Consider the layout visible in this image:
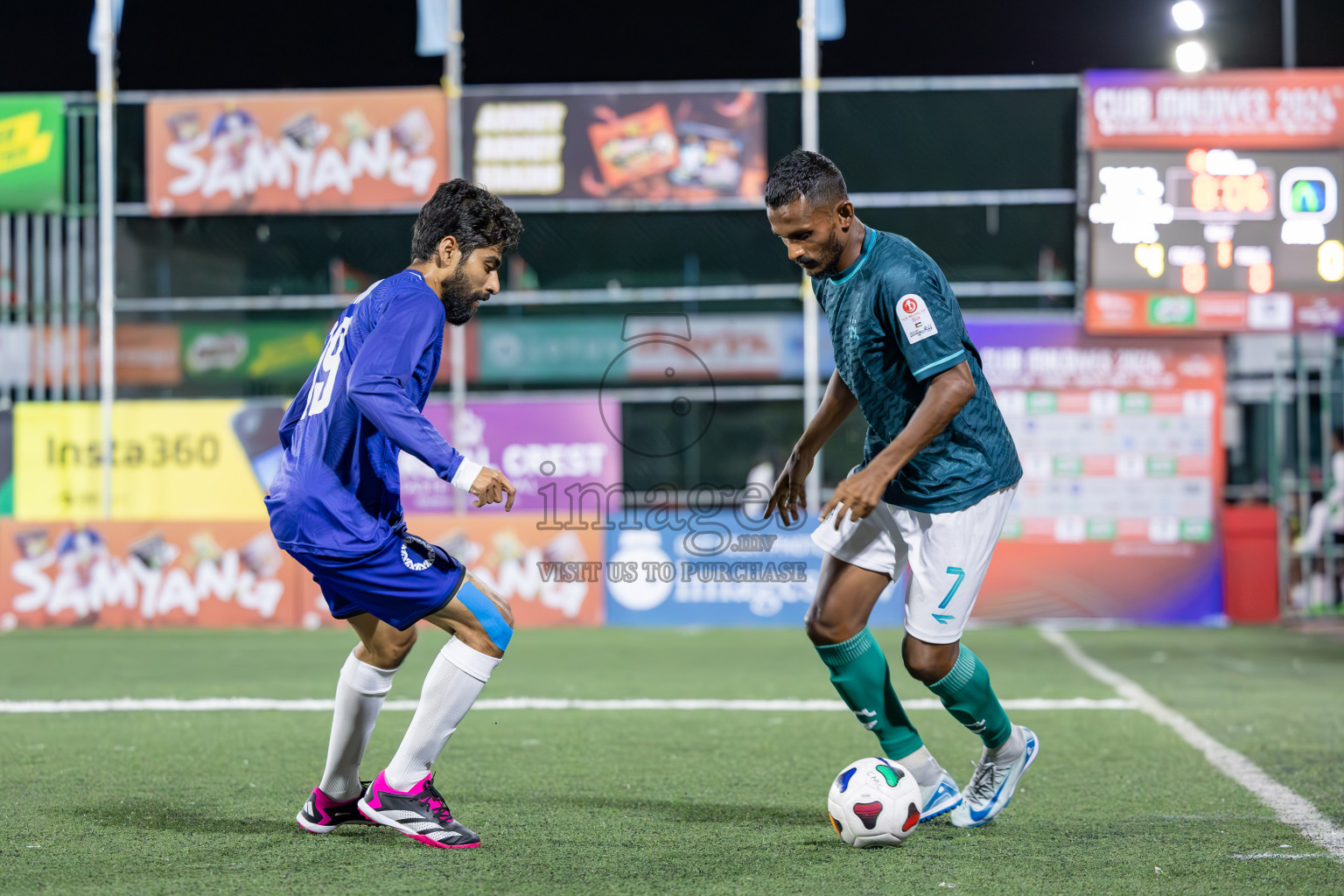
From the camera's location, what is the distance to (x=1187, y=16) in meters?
13.5

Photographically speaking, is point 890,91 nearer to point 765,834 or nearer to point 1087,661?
point 1087,661

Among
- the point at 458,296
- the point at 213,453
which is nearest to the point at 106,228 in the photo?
the point at 213,453

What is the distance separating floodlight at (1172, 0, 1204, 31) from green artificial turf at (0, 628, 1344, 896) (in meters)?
7.10

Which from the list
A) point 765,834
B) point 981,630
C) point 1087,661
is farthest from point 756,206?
point 765,834

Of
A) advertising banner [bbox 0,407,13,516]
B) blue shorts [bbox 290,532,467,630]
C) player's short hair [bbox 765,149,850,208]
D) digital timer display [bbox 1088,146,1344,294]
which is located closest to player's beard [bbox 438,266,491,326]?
blue shorts [bbox 290,532,467,630]

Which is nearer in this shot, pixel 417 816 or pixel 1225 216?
pixel 417 816

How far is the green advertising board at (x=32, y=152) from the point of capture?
13836 mm

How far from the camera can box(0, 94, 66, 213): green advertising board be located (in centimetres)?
1384

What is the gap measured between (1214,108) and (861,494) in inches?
415

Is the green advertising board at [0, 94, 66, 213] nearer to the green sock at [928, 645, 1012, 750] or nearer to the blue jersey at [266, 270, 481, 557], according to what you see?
the blue jersey at [266, 270, 481, 557]

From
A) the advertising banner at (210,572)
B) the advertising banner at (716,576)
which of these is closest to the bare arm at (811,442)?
the advertising banner at (716,576)

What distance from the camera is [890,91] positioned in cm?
1420

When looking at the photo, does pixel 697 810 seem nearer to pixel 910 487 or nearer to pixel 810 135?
pixel 910 487

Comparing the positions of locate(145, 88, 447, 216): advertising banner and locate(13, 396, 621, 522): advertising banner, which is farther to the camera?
locate(13, 396, 621, 522): advertising banner
